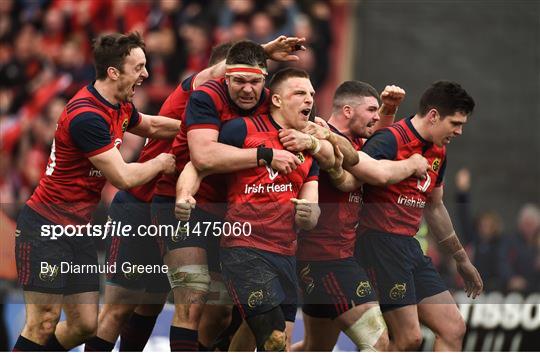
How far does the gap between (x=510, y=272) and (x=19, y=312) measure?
526 cm

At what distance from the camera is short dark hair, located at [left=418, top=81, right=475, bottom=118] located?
8.55 meters

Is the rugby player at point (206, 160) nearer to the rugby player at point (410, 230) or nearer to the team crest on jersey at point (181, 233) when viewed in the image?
the team crest on jersey at point (181, 233)

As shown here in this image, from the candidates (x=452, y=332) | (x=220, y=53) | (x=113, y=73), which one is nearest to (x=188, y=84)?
(x=220, y=53)

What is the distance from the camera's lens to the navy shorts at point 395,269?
8641 millimetres

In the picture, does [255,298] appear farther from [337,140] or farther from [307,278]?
[337,140]

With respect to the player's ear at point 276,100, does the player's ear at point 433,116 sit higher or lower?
lower

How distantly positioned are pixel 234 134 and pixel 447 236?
82.7 inches

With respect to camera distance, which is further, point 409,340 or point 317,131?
point 409,340

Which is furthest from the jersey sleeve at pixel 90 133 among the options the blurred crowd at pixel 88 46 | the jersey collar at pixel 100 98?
the blurred crowd at pixel 88 46

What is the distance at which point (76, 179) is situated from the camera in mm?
8273

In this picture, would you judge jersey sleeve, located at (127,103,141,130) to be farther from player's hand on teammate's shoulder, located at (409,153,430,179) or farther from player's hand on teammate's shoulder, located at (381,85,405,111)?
player's hand on teammate's shoulder, located at (409,153,430,179)

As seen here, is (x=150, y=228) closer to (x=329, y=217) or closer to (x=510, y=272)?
(x=329, y=217)

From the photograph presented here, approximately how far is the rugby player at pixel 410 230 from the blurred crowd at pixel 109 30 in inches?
198

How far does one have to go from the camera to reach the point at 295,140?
7902mm
